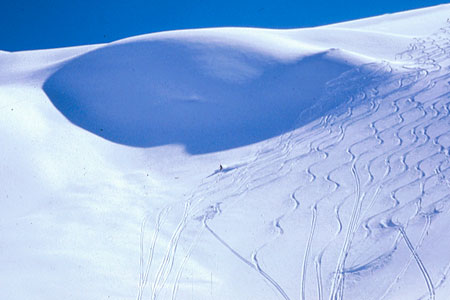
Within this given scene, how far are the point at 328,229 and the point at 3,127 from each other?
7.73 meters

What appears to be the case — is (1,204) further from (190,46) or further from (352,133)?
(190,46)

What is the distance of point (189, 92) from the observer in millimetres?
14336

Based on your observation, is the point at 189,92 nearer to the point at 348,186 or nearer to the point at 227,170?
the point at 227,170

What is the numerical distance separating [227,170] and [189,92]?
4.74m

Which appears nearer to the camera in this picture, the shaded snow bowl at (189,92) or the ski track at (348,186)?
the ski track at (348,186)

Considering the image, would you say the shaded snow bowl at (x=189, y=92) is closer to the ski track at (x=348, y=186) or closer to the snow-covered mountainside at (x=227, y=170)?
the snow-covered mountainside at (x=227, y=170)

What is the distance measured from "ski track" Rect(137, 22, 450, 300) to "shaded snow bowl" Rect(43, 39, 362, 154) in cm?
98

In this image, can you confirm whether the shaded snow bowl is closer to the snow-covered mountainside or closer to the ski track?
the snow-covered mountainside

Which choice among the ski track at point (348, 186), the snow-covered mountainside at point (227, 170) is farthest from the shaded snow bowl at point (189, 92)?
the ski track at point (348, 186)

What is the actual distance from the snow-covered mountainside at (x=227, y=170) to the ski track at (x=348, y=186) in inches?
1.4

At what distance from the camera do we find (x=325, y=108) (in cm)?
1278

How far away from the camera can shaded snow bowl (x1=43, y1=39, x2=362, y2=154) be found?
487 inches

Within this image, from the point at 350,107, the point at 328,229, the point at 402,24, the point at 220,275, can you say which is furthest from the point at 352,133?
the point at 402,24

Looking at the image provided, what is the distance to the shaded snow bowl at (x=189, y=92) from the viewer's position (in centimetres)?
1238
